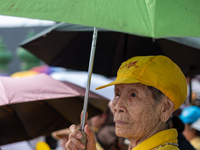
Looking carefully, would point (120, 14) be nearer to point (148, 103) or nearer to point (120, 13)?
point (120, 13)

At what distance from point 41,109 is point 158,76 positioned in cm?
180

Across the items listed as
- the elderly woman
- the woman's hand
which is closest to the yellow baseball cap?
the elderly woman

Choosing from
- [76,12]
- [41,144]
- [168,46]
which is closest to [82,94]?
[168,46]

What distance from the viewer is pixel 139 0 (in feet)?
6.26

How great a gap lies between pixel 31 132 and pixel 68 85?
2.01ft

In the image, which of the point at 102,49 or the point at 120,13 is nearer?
the point at 120,13

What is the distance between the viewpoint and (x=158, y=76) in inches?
87.1

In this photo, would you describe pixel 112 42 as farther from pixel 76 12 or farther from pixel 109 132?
pixel 76 12

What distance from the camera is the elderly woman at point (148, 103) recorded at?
222 cm

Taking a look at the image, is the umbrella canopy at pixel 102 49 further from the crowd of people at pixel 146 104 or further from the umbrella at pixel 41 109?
the crowd of people at pixel 146 104

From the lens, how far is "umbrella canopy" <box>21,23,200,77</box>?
377 centimetres

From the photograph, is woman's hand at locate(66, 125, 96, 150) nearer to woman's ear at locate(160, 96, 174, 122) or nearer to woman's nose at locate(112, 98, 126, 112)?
woman's nose at locate(112, 98, 126, 112)

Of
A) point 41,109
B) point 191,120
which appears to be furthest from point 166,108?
point 191,120

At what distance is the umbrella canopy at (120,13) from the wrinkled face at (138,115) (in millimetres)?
577
